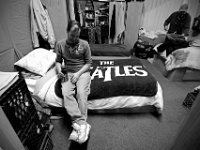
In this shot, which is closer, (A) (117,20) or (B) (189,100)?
(B) (189,100)

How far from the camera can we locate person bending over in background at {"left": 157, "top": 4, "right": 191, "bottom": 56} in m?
2.53

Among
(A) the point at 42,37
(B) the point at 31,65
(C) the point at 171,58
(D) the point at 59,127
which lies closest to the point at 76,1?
(A) the point at 42,37

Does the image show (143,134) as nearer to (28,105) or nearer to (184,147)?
(184,147)

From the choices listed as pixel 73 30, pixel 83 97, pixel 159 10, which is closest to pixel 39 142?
pixel 83 97

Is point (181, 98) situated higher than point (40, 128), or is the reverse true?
point (40, 128)

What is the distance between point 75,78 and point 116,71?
64cm

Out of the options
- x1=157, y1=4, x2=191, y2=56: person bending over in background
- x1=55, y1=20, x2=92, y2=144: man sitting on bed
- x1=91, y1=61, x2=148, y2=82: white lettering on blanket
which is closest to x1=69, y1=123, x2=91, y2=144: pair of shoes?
x1=55, y1=20, x2=92, y2=144: man sitting on bed

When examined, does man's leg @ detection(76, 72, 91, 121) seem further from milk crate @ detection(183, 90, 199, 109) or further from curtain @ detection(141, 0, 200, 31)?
curtain @ detection(141, 0, 200, 31)

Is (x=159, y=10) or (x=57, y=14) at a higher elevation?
(x=159, y=10)

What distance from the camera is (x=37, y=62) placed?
1601 millimetres

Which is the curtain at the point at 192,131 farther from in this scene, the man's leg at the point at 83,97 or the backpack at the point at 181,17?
the backpack at the point at 181,17

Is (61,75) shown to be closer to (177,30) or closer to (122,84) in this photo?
(122,84)

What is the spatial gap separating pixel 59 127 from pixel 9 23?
143cm

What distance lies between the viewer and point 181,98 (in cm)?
202
